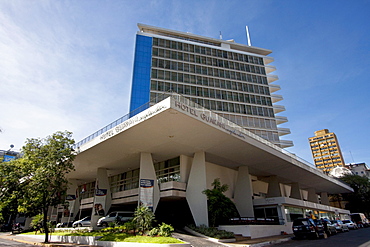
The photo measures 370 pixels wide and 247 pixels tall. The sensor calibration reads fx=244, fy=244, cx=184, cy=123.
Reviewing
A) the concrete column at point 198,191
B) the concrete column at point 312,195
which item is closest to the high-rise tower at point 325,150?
the concrete column at point 312,195

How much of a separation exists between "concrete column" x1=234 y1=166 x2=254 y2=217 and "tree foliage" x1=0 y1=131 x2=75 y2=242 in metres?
19.6

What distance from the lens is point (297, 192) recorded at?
40938 millimetres

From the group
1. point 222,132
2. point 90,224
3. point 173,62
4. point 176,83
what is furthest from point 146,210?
point 173,62

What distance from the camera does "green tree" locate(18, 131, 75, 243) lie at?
1961 cm

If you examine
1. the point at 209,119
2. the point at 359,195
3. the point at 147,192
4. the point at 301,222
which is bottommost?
the point at 301,222

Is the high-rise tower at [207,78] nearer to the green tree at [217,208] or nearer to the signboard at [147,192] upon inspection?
the signboard at [147,192]

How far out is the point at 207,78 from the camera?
154 feet

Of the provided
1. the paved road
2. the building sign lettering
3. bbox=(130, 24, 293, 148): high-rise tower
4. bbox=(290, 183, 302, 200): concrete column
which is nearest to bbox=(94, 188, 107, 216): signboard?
bbox=(130, 24, 293, 148): high-rise tower

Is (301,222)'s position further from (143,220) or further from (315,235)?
(143,220)

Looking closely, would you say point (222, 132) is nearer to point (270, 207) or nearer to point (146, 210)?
point (146, 210)

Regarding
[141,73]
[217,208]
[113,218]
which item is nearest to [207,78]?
[141,73]

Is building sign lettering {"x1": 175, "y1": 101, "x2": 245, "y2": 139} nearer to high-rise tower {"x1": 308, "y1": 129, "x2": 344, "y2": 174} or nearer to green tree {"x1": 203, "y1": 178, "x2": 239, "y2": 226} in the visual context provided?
green tree {"x1": 203, "y1": 178, "x2": 239, "y2": 226}

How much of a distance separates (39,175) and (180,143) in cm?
1211

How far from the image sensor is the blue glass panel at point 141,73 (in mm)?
41688
